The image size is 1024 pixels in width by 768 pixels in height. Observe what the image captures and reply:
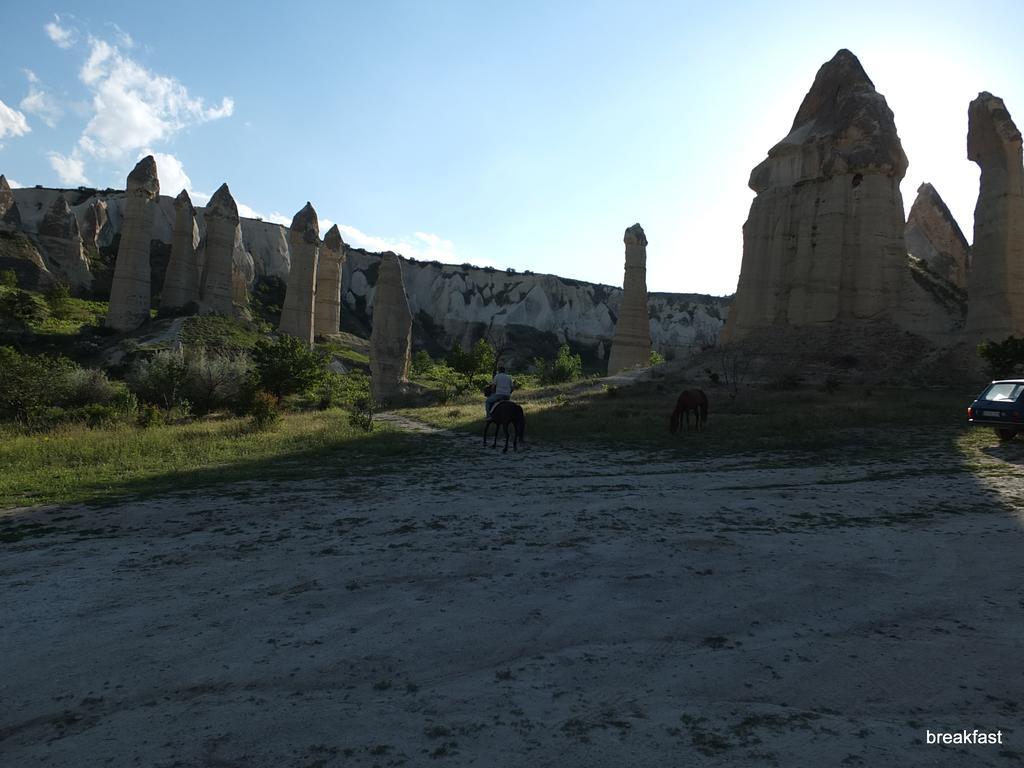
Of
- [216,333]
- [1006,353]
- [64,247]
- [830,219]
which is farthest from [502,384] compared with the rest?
[64,247]

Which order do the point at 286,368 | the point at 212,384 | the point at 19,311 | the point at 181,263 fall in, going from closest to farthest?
the point at 212,384
the point at 286,368
the point at 19,311
the point at 181,263

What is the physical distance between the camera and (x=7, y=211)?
2393 inches

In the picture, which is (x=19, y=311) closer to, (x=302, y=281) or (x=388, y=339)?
(x=302, y=281)

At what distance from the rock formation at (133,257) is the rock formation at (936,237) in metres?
51.4

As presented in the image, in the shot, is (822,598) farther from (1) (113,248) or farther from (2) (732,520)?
(1) (113,248)

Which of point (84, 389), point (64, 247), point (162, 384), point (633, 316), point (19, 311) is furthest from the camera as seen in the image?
point (64, 247)

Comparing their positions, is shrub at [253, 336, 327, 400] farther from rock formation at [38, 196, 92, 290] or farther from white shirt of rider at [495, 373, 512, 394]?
rock formation at [38, 196, 92, 290]

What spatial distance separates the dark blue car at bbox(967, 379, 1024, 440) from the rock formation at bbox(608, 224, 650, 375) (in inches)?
1160

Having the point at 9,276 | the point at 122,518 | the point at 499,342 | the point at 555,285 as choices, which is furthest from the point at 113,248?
the point at 122,518

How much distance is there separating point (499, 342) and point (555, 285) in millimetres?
14781

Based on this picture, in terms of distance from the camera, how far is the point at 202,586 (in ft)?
14.6

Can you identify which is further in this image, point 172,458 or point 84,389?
point 84,389

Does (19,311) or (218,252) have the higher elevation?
(218,252)

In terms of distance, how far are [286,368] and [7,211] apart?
55.8 metres
